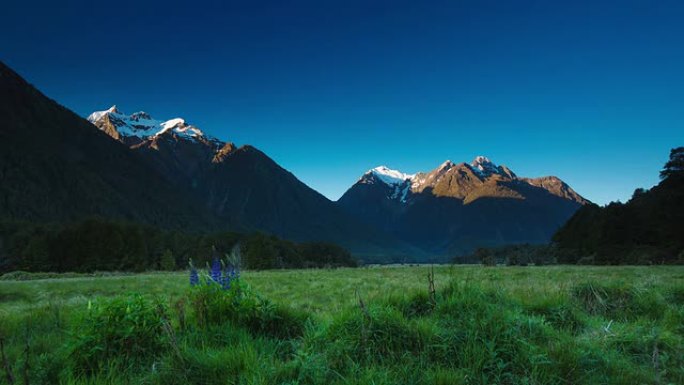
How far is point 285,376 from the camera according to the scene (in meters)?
4.20

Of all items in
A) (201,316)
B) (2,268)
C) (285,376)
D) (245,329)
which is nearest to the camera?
(285,376)

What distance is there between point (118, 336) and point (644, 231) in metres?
72.5

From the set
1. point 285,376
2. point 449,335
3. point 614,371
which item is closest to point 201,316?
point 285,376

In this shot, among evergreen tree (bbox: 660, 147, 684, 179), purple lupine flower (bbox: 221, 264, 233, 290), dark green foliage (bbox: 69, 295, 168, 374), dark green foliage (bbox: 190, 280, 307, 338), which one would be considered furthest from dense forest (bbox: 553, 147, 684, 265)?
dark green foliage (bbox: 69, 295, 168, 374)

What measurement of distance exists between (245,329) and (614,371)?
15.4 ft

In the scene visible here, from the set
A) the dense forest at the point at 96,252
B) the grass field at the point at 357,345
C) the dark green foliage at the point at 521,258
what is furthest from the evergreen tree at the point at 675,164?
the dense forest at the point at 96,252

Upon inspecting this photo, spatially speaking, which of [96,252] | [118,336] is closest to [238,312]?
[118,336]

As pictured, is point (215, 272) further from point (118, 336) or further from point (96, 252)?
point (96, 252)

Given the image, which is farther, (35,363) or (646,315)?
(646,315)

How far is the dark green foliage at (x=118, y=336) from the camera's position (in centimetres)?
491

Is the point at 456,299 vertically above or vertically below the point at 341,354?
above

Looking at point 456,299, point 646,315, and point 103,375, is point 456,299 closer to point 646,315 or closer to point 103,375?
point 646,315

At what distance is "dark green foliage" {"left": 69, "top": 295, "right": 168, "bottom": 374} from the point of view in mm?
4914

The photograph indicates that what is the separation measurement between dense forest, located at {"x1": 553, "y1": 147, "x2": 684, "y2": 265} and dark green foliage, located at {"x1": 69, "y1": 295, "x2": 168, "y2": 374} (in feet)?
149
